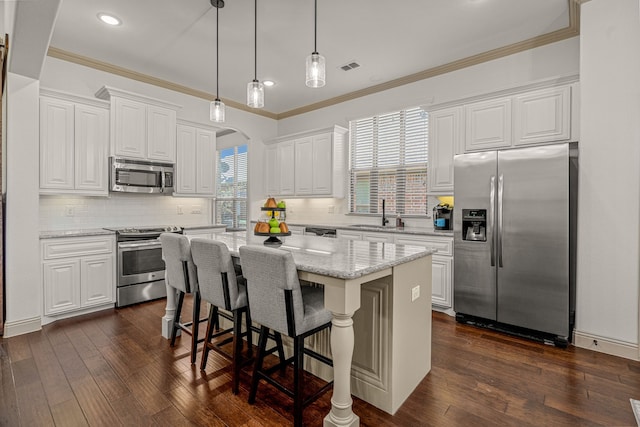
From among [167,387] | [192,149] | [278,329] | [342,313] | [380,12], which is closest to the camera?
[342,313]

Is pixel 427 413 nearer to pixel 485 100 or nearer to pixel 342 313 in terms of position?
pixel 342 313

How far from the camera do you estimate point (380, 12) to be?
3.14 meters

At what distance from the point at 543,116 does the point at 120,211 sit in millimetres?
5256

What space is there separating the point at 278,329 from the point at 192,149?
3.96 metres

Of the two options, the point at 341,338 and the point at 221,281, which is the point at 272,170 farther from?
the point at 341,338

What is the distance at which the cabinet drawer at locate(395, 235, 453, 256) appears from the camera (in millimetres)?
3691

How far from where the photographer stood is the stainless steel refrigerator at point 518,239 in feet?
9.68

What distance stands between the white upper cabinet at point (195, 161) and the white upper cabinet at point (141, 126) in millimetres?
230

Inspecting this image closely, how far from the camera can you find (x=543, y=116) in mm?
3361

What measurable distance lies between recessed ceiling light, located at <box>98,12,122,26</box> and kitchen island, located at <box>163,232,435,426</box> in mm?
2673

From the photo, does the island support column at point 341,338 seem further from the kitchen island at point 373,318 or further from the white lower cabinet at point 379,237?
the white lower cabinet at point 379,237

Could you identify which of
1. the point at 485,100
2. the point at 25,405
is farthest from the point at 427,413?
the point at 485,100

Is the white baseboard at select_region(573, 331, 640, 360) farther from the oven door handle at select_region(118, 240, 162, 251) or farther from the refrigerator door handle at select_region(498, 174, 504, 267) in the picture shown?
the oven door handle at select_region(118, 240, 162, 251)

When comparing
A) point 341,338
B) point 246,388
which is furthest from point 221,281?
point 341,338
